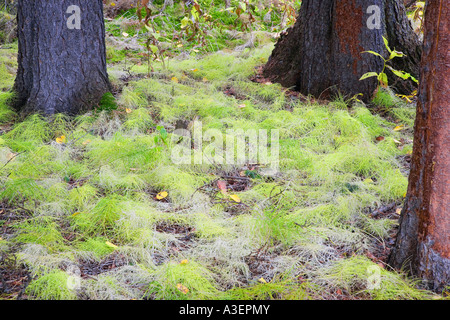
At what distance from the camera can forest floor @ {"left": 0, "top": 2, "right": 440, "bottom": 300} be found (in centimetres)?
188

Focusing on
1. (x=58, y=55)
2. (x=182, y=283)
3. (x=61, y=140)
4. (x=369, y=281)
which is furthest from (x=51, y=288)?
(x=58, y=55)

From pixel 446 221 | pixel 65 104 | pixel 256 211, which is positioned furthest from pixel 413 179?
pixel 65 104

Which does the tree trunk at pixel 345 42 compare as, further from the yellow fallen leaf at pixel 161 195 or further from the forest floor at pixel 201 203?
the yellow fallen leaf at pixel 161 195

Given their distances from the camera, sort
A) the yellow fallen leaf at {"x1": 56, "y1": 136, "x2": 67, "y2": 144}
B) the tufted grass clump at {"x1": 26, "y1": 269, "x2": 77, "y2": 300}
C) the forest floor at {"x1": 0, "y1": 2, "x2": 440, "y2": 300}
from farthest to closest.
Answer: the yellow fallen leaf at {"x1": 56, "y1": 136, "x2": 67, "y2": 144}, the forest floor at {"x1": 0, "y1": 2, "x2": 440, "y2": 300}, the tufted grass clump at {"x1": 26, "y1": 269, "x2": 77, "y2": 300}

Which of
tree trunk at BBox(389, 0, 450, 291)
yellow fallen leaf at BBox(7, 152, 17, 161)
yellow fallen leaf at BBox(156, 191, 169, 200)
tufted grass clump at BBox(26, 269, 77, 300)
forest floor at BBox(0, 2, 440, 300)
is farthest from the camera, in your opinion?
yellow fallen leaf at BBox(7, 152, 17, 161)

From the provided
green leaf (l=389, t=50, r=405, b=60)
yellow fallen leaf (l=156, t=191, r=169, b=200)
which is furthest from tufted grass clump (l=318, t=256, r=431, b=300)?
green leaf (l=389, t=50, r=405, b=60)

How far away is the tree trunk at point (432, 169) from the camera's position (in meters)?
1.61

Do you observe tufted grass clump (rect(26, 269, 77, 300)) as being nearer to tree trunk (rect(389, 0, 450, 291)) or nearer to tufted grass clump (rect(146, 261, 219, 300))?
tufted grass clump (rect(146, 261, 219, 300))

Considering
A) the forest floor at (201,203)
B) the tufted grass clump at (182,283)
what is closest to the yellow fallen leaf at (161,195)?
the forest floor at (201,203)

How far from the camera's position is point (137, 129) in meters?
3.41

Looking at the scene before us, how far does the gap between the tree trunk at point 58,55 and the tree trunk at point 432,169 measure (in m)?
2.87

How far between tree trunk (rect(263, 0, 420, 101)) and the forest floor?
0.20 m

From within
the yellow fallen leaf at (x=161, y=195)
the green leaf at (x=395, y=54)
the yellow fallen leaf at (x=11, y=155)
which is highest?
the green leaf at (x=395, y=54)

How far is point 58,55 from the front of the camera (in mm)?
3443
